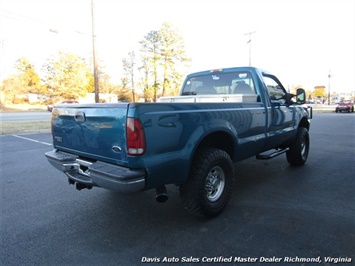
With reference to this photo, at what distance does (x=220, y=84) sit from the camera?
15.8ft

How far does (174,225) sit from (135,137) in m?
1.29

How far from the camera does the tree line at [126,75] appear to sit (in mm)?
37062

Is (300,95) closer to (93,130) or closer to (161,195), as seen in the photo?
(161,195)

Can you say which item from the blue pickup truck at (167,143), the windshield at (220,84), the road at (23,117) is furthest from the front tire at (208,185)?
the road at (23,117)

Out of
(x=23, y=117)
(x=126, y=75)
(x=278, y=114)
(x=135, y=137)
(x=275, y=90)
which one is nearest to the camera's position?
(x=135, y=137)

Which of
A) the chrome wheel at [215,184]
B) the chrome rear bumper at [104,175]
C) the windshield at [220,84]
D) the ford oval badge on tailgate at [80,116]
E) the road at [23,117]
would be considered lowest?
the chrome wheel at [215,184]

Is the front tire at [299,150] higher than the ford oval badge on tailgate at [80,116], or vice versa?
the ford oval badge on tailgate at [80,116]

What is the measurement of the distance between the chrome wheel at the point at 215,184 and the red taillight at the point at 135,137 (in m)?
1.12

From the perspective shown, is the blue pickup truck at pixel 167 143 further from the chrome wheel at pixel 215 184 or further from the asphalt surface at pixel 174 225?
the asphalt surface at pixel 174 225

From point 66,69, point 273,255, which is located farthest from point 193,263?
point 66,69

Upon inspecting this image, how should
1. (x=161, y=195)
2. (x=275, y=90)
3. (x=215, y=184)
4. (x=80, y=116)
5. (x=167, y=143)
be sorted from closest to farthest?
(x=167, y=143)
(x=161, y=195)
(x=80, y=116)
(x=215, y=184)
(x=275, y=90)

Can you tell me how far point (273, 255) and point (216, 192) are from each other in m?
1.08

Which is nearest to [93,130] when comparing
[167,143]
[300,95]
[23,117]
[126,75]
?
[167,143]

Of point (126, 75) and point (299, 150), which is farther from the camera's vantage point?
point (126, 75)
